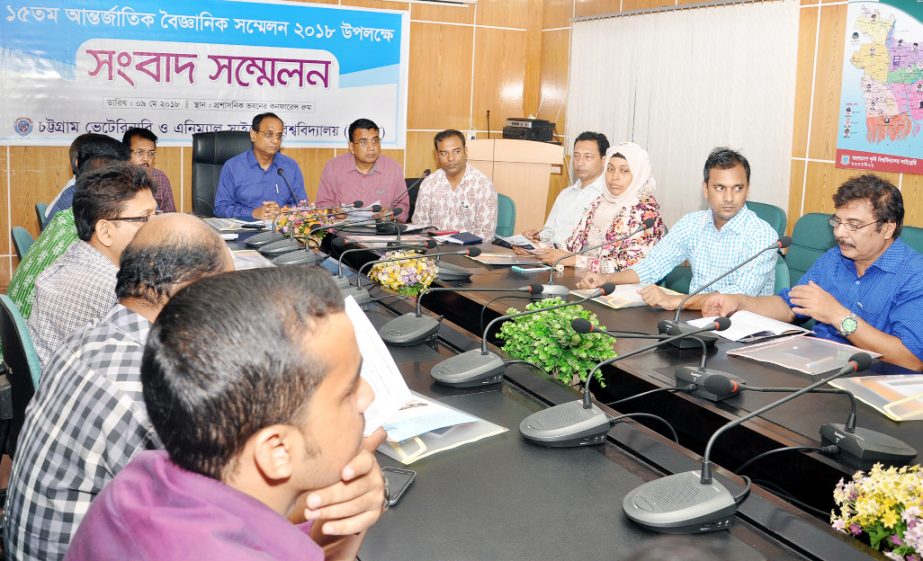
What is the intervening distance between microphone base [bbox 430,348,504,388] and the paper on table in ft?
0.73

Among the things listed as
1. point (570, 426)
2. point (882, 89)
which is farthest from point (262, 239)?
point (882, 89)

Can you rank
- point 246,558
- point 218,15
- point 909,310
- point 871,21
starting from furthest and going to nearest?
point 218,15 → point 871,21 → point 909,310 → point 246,558

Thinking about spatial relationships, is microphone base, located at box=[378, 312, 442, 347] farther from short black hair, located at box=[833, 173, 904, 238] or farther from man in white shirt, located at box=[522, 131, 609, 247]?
man in white shirt, located at box=[522, 131, 609, 247]

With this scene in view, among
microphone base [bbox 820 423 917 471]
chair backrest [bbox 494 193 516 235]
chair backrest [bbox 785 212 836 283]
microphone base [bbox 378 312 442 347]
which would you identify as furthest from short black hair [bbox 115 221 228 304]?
chair backrest [bbox 494 193 516 235]

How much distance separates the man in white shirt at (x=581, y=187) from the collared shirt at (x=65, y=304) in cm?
301

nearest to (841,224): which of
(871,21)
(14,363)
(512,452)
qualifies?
(512,452)

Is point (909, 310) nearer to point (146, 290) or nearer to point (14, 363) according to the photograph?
point (146, 290)

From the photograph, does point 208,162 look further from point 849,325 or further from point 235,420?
point 235,420

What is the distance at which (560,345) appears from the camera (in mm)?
2148

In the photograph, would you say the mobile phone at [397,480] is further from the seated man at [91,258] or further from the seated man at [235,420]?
the seated man at [91,258]

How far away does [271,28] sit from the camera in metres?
6.32

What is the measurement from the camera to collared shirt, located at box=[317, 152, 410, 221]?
18.4ft

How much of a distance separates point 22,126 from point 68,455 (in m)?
5.14

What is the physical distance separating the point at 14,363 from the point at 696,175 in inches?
171
